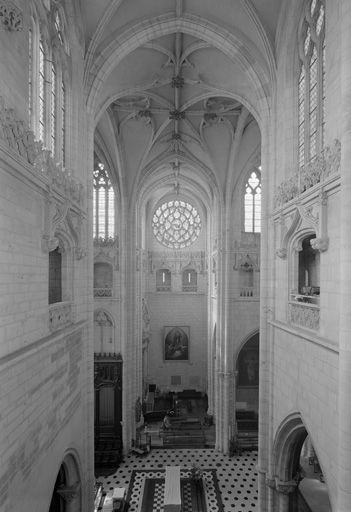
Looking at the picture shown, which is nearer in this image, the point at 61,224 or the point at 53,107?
the point at 61,224

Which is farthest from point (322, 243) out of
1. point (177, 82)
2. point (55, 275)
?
point (177, 82)

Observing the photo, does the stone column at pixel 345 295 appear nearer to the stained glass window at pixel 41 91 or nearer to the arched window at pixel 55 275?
the stained glass window at pixel 41 91

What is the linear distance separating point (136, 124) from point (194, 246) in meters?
12.7

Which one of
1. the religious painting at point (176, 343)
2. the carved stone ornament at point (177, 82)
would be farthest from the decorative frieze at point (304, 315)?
the religious painting at point (176, 343)

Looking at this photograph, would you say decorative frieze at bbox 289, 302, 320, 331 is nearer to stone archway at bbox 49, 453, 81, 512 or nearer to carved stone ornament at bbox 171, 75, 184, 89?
stone archway at bbox 49, 453, 81, 512

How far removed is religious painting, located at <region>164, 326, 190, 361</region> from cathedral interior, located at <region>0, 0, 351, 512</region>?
6.85m

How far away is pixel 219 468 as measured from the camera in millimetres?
17047

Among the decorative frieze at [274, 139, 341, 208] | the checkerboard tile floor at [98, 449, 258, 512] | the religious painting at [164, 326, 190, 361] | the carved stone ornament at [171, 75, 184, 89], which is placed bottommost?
the checkerboard tile floor at [98, 449, 258, 512]

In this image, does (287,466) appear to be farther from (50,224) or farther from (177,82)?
(177,82)

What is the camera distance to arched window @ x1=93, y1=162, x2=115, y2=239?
63.9 feet

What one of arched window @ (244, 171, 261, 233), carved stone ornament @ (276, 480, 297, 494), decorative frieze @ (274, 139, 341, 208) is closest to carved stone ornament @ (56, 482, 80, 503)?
carved stone ornament @ (276, 480, 297, 494)

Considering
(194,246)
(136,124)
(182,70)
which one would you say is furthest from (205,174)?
(194,246)

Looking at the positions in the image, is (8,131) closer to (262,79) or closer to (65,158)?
(65,158)

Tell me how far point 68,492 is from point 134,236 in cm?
1288
